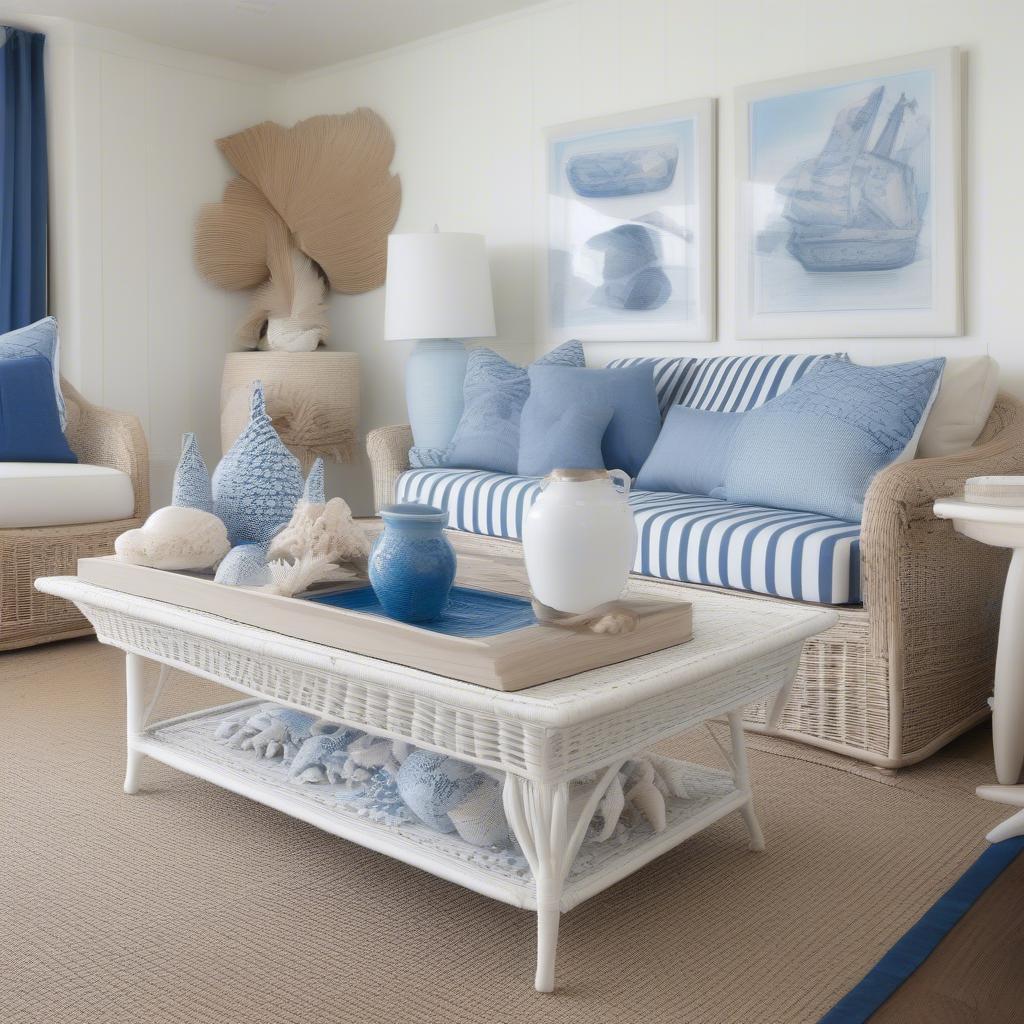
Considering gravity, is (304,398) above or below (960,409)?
above

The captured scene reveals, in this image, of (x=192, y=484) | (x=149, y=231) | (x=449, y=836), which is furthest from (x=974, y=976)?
(x=149, y=231)

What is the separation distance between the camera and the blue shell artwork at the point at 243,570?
6.07ft

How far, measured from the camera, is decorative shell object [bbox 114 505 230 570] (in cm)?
196

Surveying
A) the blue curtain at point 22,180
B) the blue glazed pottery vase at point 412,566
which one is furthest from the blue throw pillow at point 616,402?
the blue curtain at point 22,180

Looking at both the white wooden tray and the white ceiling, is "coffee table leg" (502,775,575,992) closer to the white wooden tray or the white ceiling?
the white wooden tray

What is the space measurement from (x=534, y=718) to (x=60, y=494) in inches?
101

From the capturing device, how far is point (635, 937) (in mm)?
1621

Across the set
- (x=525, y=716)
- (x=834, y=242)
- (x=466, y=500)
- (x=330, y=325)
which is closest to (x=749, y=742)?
(x=466, y=500)

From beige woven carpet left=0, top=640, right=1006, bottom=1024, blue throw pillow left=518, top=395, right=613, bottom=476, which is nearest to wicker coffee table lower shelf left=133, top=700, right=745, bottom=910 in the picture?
beige woven carpet left=0, top=640, right=1006, bottom=1024

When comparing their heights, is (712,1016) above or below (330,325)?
below

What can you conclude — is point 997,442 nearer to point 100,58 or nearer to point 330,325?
point 330,325

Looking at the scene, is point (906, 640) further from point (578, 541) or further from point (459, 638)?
point (459, 638)

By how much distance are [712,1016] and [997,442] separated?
5.66ft

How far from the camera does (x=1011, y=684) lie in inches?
86.4
